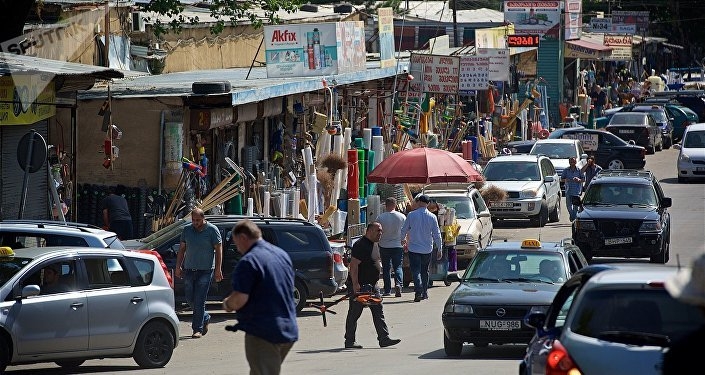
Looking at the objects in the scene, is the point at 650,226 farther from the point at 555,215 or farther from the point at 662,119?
the point at 662,119

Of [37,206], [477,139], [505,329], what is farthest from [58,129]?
[477,139]

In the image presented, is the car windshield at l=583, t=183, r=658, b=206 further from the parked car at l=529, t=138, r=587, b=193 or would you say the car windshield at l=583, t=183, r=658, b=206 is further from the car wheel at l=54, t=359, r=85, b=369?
the car wheel at l=54, t=359, r=85, b=369

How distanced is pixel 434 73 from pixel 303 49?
816cm

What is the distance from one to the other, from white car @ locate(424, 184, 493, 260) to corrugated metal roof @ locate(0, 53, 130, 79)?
856cm

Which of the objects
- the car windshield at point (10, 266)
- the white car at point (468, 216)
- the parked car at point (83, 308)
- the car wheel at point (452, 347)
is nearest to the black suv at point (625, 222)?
the white car at point (468, 216)

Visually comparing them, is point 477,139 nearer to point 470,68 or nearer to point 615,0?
point 470,68

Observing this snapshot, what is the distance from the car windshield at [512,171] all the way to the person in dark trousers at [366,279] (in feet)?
49.8

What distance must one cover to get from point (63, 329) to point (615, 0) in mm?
84940

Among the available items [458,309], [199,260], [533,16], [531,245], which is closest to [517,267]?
[531,245]

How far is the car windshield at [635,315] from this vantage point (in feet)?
28.8

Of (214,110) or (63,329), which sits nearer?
(63,329)

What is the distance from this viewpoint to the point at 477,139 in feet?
125

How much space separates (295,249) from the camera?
64.3 feet

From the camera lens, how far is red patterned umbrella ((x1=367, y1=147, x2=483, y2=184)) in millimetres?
24469
